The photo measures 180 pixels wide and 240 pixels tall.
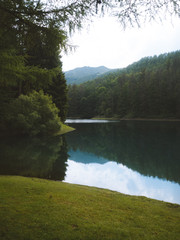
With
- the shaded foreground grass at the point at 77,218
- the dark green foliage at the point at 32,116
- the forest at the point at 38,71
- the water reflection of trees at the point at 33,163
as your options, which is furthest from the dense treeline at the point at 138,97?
the shaded foreground grass at the point at 77,218

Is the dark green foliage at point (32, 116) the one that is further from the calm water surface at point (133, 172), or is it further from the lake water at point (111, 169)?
the calm water surface at point (133, 172)

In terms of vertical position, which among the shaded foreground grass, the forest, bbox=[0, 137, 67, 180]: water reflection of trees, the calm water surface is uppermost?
the forest

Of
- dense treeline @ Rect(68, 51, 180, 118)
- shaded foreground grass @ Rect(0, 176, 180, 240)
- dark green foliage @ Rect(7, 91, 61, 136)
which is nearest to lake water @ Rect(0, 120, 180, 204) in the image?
shaded foreground grass @ Rect(0, 176, 180, 240)

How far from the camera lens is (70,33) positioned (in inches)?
199

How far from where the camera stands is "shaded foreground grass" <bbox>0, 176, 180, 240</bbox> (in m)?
3.69

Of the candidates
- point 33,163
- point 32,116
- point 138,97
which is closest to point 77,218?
point 33,163

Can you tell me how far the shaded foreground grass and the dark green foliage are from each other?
18251mm

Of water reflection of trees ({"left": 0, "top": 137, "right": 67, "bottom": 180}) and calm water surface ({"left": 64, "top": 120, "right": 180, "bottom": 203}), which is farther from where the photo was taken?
water reflection of trees ({"left": 0, "top": 137, "right": 67, "bottom": 180})

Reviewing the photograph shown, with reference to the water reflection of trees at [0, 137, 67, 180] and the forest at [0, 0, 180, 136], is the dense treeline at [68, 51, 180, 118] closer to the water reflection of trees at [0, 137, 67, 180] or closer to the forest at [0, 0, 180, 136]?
the forest at [0, 0, 180, 136]

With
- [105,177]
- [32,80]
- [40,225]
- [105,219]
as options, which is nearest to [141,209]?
[105,219]

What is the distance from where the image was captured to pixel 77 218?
14.3ft

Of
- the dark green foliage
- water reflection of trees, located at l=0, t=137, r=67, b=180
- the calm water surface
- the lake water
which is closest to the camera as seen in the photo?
the calm water surface

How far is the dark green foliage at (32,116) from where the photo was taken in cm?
2326

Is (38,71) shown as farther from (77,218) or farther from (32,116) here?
(32,116)
